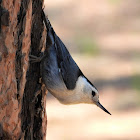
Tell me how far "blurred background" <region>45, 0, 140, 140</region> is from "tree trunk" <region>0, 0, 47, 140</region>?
3182mm

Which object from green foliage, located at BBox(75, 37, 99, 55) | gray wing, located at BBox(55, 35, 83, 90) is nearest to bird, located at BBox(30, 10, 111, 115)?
gray wing, located at BBox(55, 35, 83, 90)

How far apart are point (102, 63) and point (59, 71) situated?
3.96 m

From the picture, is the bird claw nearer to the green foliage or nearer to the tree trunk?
the tree trunk

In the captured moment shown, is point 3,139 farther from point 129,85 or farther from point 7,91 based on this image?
point 129,85

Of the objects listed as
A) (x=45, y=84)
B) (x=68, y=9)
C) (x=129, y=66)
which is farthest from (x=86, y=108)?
(x=45, y=84)

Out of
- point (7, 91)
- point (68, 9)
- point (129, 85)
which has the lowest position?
point (7, 91)

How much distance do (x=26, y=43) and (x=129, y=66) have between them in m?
4.98

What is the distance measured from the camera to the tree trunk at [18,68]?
2750 mm

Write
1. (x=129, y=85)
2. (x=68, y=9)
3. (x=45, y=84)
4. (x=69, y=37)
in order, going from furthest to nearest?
(x=68, y=9)
(x=69, y=37)
(x=129, y=85)
(x=45, y=84)

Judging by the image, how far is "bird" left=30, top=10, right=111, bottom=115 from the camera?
3.73 metres

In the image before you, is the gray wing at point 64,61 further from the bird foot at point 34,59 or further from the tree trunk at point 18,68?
the tree trunk at point 18,68

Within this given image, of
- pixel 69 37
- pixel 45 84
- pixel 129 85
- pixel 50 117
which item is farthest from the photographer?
pixel 69 37

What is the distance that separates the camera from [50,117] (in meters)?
6.71

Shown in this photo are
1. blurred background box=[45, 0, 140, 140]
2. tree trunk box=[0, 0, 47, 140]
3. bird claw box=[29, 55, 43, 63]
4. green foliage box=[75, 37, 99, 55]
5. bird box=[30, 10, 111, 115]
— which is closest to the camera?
tree trunk box=[0, 0, 47, 140]
